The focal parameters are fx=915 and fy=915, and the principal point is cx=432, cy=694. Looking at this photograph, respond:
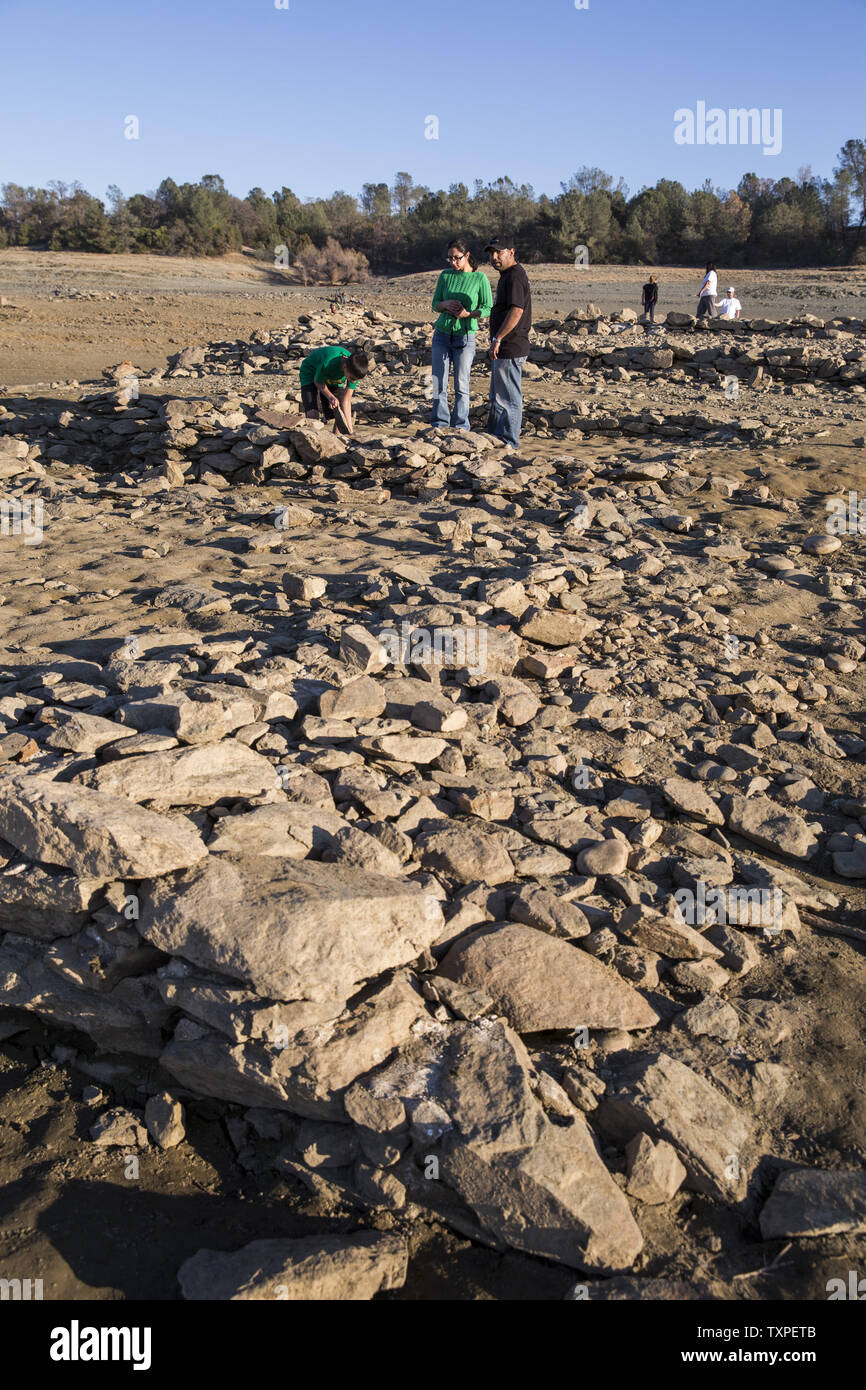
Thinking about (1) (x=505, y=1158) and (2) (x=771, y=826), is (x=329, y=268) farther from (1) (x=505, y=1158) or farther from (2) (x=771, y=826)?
(1) (x=505, y=1158)

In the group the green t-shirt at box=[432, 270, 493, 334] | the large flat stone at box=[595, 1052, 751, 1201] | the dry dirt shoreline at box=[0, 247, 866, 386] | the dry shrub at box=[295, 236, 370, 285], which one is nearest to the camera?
the large flat stone at box=[595, 1052, 751, 1201]

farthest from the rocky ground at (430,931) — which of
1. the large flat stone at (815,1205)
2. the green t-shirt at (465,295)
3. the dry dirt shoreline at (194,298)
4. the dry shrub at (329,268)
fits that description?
the dry shrub at (329,268)

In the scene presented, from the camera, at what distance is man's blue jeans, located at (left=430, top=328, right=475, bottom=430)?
26.5ft

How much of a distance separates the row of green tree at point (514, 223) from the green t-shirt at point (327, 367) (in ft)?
83.2

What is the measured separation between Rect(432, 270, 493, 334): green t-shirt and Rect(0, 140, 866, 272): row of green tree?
25.9 meters

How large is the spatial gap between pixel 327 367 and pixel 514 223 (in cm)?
3214

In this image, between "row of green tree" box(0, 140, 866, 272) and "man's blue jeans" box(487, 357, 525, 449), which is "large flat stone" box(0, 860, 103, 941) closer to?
"man's blue jeans" box(487, 357, 525, 449)

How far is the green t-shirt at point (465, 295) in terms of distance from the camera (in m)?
7.68

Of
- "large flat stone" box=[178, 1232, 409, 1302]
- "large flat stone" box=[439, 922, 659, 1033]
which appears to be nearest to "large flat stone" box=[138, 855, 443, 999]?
"large flat stone" box=[439, 922, 659, 1033]

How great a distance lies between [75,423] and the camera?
32.5 feet

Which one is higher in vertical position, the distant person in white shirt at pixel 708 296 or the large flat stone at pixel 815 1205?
the distant person in white shirt at pixel 708 296

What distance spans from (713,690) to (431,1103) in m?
2.60

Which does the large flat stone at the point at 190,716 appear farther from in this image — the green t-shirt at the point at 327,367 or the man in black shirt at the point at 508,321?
the green t-shirt at the point at 327,367

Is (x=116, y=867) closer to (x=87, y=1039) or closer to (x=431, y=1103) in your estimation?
(x=87, y=1039)
